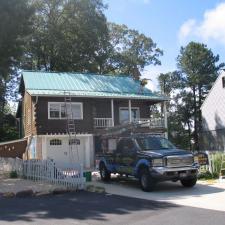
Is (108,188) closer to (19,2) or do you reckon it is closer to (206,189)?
(206,189)

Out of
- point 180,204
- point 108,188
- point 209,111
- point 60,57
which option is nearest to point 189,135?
point 209,111

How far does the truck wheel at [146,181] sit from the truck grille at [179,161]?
83 cm

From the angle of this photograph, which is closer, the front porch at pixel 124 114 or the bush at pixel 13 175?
the bush at pixel 13 175

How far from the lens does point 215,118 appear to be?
159 feet

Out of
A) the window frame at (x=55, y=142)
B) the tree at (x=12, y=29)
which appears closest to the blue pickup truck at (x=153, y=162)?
the tree at (x=12, y=29)

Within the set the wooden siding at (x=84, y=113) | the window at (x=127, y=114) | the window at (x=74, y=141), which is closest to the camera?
the wooden siding at (x=84, y=113)

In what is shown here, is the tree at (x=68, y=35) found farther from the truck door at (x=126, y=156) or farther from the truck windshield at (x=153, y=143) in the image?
the truck windshield at (x=153, y=143)

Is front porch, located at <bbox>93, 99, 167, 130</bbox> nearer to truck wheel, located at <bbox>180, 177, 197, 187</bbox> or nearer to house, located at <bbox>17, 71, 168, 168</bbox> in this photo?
house, located at <bbox>17, 71, 168, 168</bbox>

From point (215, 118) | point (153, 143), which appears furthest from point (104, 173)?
point (215, 118)

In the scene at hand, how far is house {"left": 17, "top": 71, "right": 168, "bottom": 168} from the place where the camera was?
3331cm

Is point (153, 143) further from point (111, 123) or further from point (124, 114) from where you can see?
point (124, 114)

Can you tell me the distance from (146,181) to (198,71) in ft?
160

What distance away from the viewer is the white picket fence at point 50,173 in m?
18.2

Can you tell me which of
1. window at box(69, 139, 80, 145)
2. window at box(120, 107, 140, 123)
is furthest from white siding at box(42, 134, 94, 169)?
window at box(120, 107, 140, 123)
